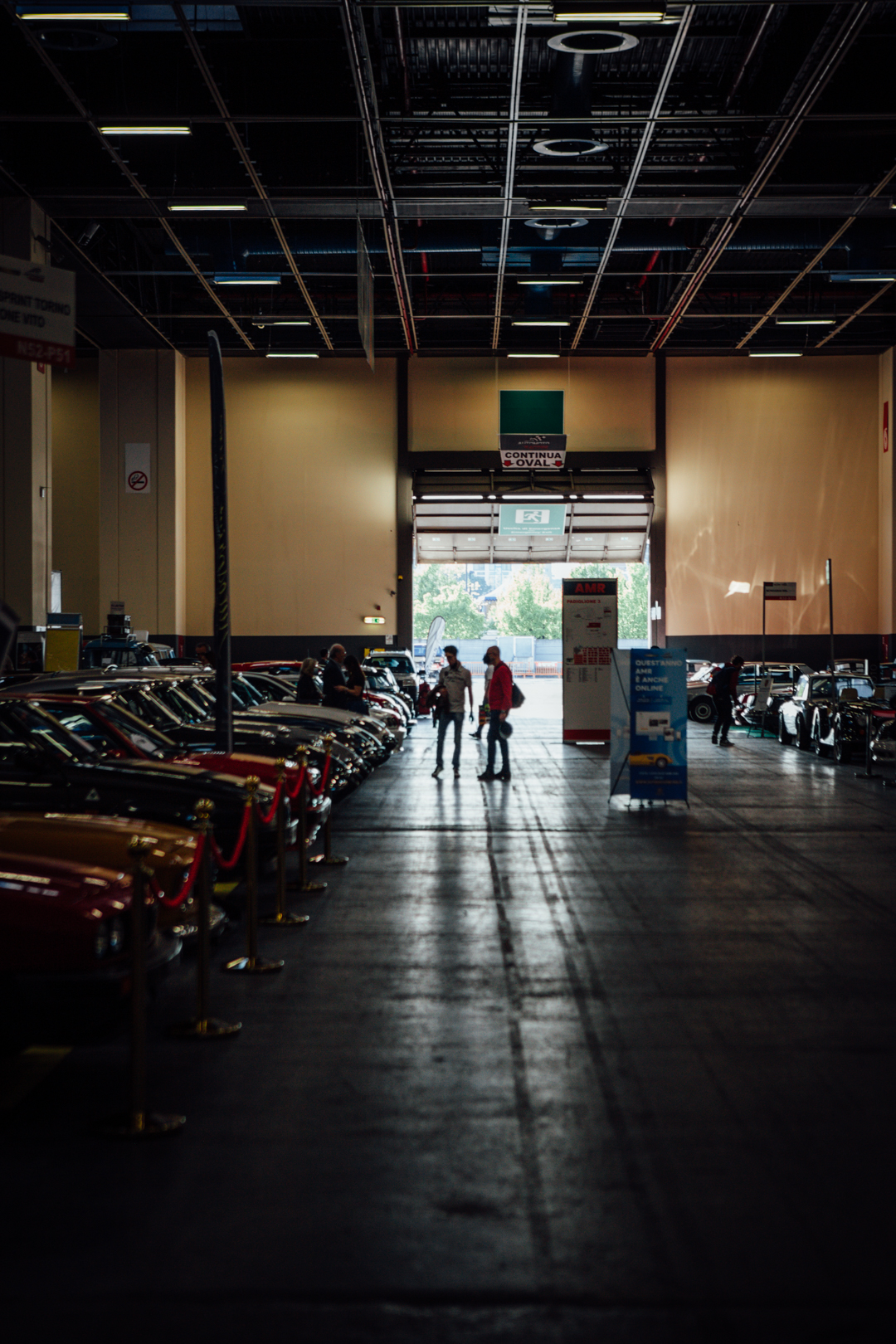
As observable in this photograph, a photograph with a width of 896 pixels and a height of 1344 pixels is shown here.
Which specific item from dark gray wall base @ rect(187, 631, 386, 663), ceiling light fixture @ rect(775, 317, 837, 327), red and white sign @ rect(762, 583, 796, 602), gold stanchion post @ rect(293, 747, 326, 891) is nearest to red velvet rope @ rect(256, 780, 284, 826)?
gold stanchion post @ rect(293, 747, 326, 891)

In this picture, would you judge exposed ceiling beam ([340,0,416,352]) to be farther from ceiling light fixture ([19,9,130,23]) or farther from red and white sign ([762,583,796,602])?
red and white sign ([762,583,796,602])

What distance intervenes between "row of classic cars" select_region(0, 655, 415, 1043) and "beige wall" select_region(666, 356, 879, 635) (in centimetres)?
2445

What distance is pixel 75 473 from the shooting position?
35625 mm

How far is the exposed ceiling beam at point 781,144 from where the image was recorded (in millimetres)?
16500

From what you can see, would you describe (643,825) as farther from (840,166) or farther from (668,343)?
(668,343)

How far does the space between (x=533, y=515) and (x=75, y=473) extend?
14.1 meters

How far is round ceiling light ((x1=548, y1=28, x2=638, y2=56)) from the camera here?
49.4 feet

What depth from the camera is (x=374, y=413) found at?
3534 cm

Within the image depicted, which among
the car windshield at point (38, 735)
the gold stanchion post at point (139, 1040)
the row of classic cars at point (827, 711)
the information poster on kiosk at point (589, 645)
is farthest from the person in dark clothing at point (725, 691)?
the gold stanchion post at point (139, 1040)

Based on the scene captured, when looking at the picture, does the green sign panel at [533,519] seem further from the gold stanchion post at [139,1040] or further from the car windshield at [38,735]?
the gold stanchion post at [139,1040]

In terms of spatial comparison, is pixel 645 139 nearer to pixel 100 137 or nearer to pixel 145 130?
pixel 145 130

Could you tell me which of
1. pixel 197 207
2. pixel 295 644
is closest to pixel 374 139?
pixel 197 207

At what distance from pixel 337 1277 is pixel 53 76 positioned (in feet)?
62.6

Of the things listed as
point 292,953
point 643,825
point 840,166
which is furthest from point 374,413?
point 292,953
